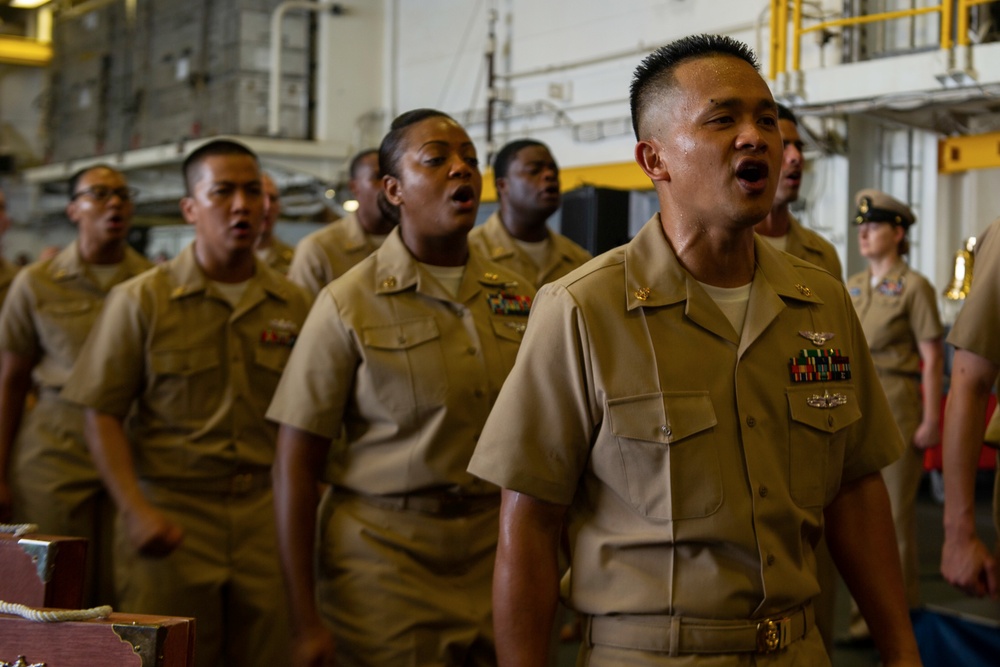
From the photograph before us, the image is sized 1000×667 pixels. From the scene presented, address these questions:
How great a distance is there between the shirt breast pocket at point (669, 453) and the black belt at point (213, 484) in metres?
1.90

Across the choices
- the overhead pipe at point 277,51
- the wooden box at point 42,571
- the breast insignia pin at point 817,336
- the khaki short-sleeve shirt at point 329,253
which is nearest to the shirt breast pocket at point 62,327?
the khaki short-sleeve shirt at point 329,253

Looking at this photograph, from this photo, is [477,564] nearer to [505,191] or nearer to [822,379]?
[822,379]

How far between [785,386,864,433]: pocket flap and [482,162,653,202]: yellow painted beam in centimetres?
851

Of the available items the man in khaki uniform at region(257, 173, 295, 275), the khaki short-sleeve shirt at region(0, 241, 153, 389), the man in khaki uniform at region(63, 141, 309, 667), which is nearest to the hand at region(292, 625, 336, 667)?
the man in khaki uniform at region(63, 141, 309, 667)

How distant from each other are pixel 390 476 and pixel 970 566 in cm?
143

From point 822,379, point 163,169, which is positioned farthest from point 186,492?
point 163,169

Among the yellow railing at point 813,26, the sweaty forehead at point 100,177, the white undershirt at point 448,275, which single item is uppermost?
the yellow railing at point 813,26

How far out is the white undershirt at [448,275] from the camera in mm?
3033

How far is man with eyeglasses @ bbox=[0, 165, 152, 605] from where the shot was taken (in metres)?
4.46

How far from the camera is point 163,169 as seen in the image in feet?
52.7

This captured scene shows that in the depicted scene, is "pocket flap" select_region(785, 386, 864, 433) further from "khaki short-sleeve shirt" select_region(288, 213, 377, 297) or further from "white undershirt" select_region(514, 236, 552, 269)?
"khaki short-sleeve shirt" select_region(288, 213, 377, 297)

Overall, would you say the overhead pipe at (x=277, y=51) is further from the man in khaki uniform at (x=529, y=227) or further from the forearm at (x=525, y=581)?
the forearm at (x=525, y=581)

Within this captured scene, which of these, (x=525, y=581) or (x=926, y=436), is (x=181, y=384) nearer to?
(x=525, y=581)

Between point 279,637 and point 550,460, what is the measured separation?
1.87m
